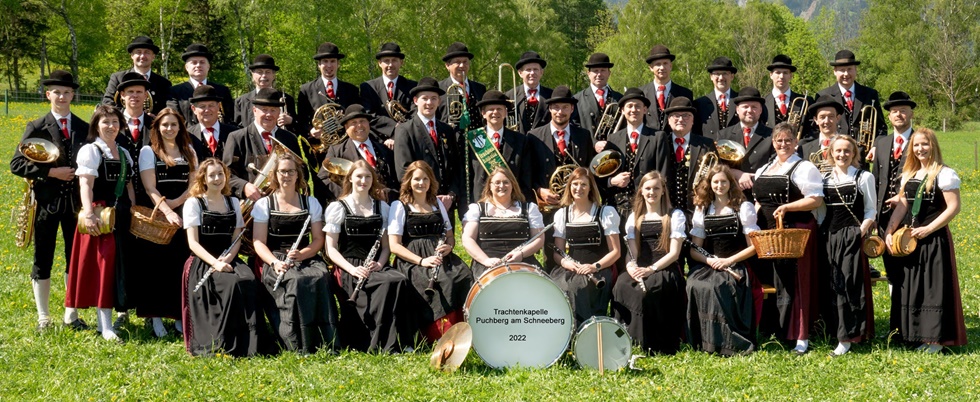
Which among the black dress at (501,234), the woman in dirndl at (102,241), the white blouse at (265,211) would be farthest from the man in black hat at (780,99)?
the woman in dirndl at (102,241)

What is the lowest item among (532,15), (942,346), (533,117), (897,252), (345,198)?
(942,346)

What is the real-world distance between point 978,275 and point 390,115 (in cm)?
646

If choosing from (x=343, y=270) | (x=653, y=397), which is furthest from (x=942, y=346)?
(x=343, y=270)

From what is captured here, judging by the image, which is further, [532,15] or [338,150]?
[532,15]

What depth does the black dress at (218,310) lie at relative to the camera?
6.69 m

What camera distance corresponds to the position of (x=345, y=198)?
7199mm

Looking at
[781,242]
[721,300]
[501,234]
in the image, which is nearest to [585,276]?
[501,234]

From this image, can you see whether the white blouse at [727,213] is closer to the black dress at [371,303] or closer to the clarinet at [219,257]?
the black dress at [371,303]

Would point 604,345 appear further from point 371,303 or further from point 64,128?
point 64,128

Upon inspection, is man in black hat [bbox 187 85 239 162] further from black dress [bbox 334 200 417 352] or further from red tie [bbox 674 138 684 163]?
red tie [bbox 674 138 684 163]

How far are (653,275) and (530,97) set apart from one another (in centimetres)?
263

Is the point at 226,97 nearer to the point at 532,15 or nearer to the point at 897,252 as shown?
the point at 897,252

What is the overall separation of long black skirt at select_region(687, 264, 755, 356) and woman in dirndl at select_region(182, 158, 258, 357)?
3283 mm

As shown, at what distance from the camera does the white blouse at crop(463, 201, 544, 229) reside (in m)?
7.24
